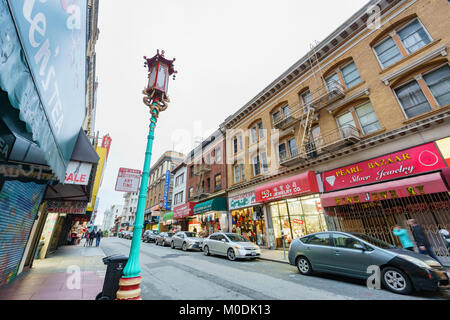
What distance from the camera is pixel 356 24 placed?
Result: 1278cm

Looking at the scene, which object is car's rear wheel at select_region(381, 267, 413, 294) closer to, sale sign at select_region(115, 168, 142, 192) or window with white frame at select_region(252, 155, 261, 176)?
sale sign at select_region(115, 168, 142, 192)

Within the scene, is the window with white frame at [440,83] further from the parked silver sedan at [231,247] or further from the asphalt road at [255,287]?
the parked silver sedan at [231,247]

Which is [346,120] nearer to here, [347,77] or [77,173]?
[347,77]

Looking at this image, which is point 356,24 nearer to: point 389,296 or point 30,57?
point 389,296

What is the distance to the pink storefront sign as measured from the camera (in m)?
8.62

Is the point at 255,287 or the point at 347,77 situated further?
the point at 347,77

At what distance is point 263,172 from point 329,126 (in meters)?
6.71

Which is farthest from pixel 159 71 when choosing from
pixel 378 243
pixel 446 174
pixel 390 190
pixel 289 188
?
pixel 289 188

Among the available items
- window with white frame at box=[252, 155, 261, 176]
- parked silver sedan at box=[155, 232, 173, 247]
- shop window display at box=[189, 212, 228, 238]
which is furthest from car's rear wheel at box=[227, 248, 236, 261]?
parked silver sedan at box=[155, 232, 173, 247]

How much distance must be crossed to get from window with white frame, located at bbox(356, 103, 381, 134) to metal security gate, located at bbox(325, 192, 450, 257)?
423 cm

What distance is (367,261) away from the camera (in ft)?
18.5

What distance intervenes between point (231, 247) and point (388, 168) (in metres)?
9.39

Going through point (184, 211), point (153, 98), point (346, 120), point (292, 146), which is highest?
point (346, 120)

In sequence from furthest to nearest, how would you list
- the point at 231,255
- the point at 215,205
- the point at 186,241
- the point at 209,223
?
1. the point at 209,223
2. the point at 215,205
3. the point at 186,241
4. the point at 231,255
